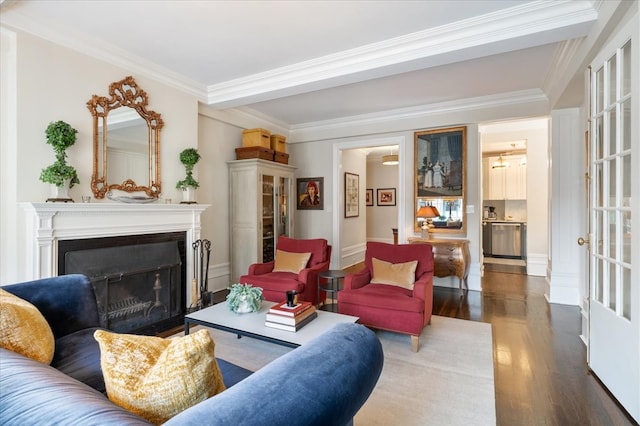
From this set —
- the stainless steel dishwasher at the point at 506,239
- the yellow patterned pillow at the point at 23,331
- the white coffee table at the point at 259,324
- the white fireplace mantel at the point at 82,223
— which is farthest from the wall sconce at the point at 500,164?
the yellow patterned pillow at the point at 23,331

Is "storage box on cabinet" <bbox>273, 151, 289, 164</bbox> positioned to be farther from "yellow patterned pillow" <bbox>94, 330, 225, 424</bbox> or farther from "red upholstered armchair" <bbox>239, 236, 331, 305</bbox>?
"yellow patterned pillow" <bbox>94, 330, 225, 424</bbox>

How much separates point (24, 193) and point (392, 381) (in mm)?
3219

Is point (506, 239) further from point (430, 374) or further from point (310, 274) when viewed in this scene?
point (430, 374)

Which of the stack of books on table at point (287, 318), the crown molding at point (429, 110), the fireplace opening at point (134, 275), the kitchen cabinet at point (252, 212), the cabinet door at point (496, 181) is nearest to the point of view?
the stack of books on table at point (287, 318)

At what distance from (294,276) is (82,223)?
2.11 meters

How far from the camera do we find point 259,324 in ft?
7.95

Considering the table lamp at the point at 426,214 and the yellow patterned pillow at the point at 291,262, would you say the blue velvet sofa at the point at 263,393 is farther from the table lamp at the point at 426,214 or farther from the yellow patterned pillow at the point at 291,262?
the table lamp at the point at 426,214

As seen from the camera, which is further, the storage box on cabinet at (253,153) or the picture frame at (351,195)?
the picture frame at (351,195)

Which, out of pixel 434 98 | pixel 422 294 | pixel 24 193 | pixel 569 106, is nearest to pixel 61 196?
pixel 24 193

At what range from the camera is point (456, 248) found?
4.59 m

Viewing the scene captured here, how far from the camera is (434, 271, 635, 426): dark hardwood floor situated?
77.2 inches

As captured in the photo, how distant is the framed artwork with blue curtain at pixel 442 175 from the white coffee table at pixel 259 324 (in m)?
3.08

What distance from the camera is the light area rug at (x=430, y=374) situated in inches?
75.8

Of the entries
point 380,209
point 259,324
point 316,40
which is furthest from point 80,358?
point 380,209
